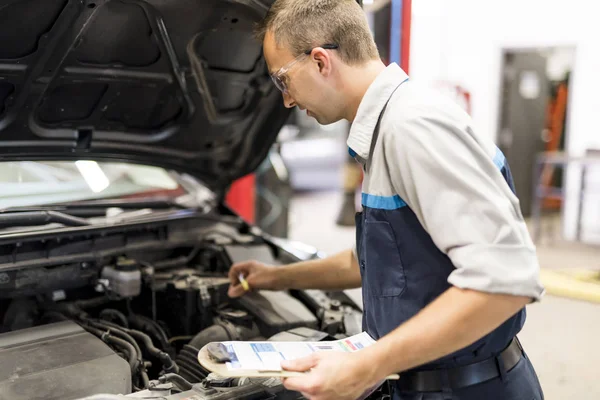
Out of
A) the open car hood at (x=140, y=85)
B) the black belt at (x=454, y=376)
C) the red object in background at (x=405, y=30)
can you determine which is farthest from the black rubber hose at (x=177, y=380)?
the red object in background at (x=405, y=30)

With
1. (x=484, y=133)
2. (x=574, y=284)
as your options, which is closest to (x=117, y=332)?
(x=484, y=133)

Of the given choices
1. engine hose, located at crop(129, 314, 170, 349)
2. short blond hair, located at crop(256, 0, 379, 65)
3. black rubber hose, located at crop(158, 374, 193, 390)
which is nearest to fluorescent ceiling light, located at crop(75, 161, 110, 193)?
engine hose, located at crop(129, 314, 170, 349)

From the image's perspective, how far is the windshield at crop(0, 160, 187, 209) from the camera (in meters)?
2.27

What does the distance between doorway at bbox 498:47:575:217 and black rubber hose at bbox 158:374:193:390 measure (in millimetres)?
7364

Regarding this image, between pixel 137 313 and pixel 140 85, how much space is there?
874 mm

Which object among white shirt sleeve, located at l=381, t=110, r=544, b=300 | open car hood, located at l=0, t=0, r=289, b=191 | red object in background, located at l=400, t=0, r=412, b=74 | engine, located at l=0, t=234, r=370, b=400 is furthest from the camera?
red object in background, located at l=400, t=0, r=412, b=74

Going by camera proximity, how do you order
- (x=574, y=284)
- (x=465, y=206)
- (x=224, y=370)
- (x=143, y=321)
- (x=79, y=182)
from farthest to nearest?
(x=574, y=284), (x=79, y=182), (x=143, y=321), (x=224, y=370), (x=465, y=206)

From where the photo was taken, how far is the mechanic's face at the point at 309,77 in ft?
4.56

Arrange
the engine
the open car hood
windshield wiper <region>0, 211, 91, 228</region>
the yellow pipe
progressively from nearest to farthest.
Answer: the engine
the open car hood
windshield wiper <region>0, 211, 91, 228</region>
the yellow pipe

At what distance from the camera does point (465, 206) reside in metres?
1.17

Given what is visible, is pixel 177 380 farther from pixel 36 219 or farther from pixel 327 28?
pixel 327 28

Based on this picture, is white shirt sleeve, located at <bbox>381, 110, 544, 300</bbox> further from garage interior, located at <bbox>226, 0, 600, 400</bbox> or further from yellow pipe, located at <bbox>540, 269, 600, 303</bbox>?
yellow pipe, located at <bbox>540, 269, 600, 303</bbox>

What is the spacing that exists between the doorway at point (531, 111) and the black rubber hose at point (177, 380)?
7364 millimetres

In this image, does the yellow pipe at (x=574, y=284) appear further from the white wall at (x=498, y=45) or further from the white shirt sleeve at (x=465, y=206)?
the white shirt sleeve at (x=465, y=206)
